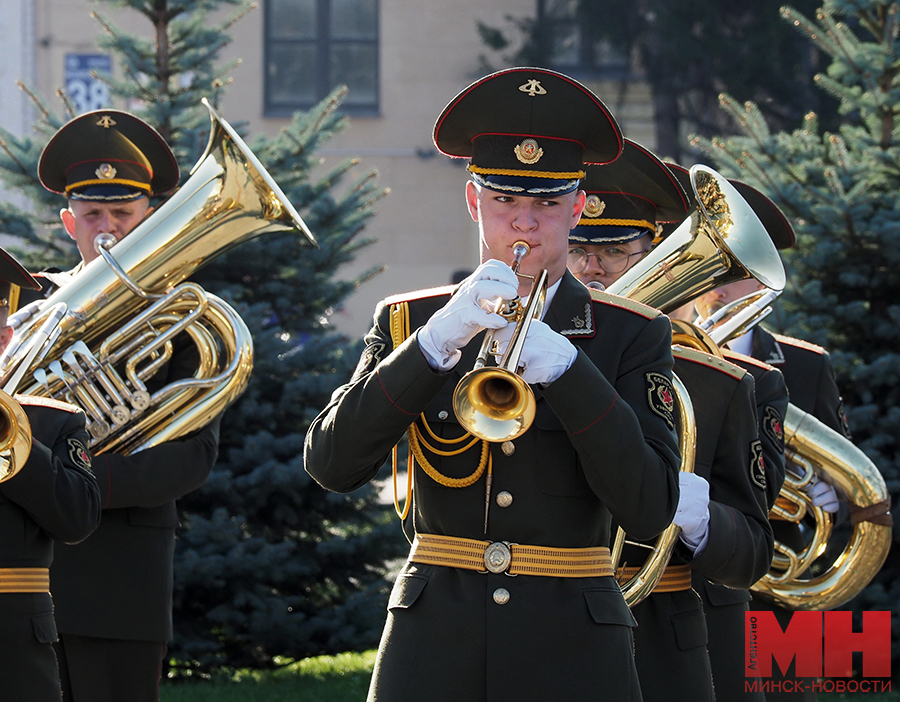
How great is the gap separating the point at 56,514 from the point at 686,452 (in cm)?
173

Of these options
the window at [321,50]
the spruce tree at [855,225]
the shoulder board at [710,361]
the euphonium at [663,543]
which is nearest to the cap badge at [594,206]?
the shoulder board at [710,361]

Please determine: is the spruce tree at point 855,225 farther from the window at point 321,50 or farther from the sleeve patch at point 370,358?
the window at point 321,50

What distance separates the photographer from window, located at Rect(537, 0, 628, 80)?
17.6m

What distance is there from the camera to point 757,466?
3.88 m

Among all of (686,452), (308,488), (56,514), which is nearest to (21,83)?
(308,488)

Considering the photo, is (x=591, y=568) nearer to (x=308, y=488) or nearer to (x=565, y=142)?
(x=565, y=142)

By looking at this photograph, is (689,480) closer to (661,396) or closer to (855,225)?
(661,396)

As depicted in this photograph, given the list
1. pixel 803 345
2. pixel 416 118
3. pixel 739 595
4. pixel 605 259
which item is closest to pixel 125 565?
pixel 605 259

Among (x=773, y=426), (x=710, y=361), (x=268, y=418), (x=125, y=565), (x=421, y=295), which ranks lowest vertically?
(x=268, y=418)

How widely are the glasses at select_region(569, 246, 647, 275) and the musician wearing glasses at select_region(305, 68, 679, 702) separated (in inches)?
46.5

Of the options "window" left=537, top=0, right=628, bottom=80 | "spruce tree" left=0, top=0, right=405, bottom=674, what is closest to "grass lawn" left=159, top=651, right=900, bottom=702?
A: "spruce tree" left=0, top=0, right=405, bottom=674

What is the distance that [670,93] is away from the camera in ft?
55.9

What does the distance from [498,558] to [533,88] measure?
1.02 metres

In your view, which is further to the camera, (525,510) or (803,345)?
(803,345)
